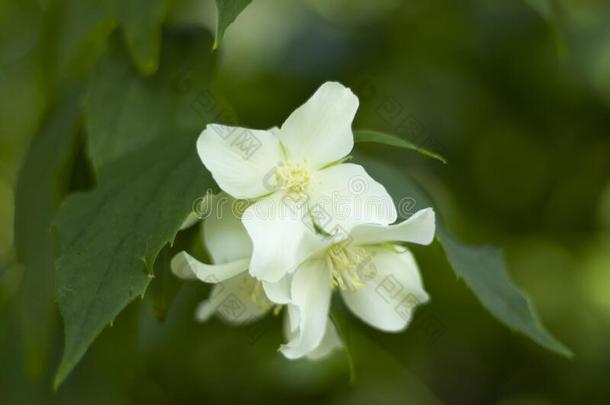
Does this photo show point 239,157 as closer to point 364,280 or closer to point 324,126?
point 324,126

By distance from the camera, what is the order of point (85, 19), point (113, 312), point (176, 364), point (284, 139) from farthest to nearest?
point (176, 364) < point (85, 19) < point (284, 139) < point (113, 312)

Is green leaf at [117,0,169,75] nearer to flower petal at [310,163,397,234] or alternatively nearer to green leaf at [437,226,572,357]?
flower petal at [310,163,397,234]

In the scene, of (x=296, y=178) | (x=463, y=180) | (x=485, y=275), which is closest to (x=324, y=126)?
(x=296, y=178)

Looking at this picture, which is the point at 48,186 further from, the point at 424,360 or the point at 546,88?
the point at 546,88

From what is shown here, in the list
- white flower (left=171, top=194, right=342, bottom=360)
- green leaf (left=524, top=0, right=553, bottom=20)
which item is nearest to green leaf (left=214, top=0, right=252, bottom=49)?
white flower (left=171, top=194, right=342, bottom=360)

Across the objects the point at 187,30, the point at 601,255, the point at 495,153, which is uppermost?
the point at 187,30

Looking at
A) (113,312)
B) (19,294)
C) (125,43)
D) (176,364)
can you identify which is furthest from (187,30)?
(176,364)

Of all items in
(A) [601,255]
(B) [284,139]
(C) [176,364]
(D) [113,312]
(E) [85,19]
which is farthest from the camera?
(A) [601,255]
